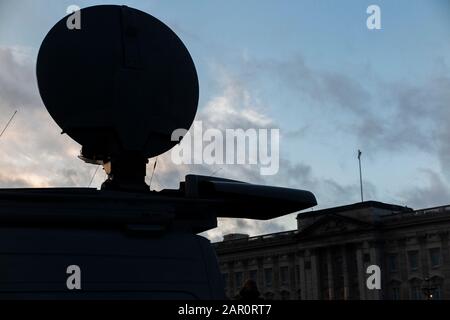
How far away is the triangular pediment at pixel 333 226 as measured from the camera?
254 ft

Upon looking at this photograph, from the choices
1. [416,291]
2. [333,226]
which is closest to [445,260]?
[416,291]

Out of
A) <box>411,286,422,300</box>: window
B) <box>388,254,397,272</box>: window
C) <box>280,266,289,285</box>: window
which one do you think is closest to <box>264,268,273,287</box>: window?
<box>280,266,289,285</box>: window

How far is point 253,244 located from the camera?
86875 millimetres

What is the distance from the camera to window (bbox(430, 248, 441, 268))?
232 feet

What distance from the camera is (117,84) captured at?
514 centimetres

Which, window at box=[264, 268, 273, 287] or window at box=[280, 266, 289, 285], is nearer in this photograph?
window at box=[280, 266, 289, 285]

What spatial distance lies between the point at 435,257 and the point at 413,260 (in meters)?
2.62

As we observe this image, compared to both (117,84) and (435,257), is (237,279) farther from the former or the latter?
(117,84)

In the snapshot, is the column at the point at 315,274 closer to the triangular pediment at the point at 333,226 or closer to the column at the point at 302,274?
the column at the point at 302,274

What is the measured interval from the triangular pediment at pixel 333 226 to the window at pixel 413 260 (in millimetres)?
5181

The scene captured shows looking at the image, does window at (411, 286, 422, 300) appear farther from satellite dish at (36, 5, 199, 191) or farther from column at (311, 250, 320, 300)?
satellite dish at (36, 5, 199, 191)

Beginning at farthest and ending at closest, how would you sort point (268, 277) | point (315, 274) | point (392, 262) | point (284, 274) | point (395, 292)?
1. point (268, 277)
2. point (284, 274)
3. point (315, 274)
4. point (392, 262)
5. point (395, 292)

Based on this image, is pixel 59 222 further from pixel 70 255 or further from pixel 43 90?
pixel 43 90
